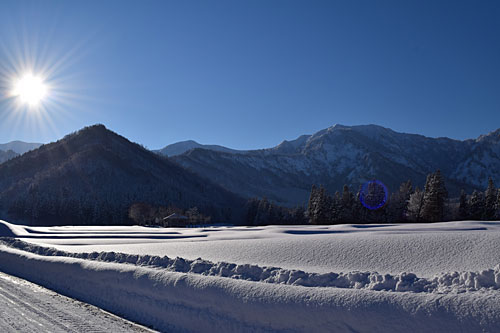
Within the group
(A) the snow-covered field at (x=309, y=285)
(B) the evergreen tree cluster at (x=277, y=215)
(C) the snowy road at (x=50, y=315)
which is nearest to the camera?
(A) the snow-covered field at (x=309, y=285)

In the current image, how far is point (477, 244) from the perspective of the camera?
7719mm

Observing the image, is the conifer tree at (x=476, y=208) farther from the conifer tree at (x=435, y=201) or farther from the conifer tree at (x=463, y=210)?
the conifer tree at (x=435, y=201)

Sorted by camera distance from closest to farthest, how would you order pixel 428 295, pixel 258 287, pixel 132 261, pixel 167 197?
pixel 428 295 → pixel 258 287 → pixel 132 261 → pixel 167 197

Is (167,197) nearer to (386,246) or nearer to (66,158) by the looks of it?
(66,158)

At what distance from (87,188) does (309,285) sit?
150m

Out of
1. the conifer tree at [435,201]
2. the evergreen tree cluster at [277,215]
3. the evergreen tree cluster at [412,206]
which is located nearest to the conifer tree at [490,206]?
the evergreen tree cluster at [412,206]

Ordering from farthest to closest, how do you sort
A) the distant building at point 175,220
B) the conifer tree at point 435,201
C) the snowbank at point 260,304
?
the distant building at point 175,220, the conifer tree at point 435,201, the snowbank at point 260,304

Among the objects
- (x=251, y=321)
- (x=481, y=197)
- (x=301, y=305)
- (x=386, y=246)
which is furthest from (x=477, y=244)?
(x=481, y=197)

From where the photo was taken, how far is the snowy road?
6188 mm

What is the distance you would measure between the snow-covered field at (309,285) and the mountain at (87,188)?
7917 cm

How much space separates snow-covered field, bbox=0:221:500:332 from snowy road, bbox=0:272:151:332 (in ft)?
1.35

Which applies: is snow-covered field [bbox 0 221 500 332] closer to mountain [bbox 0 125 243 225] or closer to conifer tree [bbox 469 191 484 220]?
conifer tree [bbox 469 191 484 220]

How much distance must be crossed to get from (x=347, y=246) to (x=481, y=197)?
4525cm

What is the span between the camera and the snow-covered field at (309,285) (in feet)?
15.5
